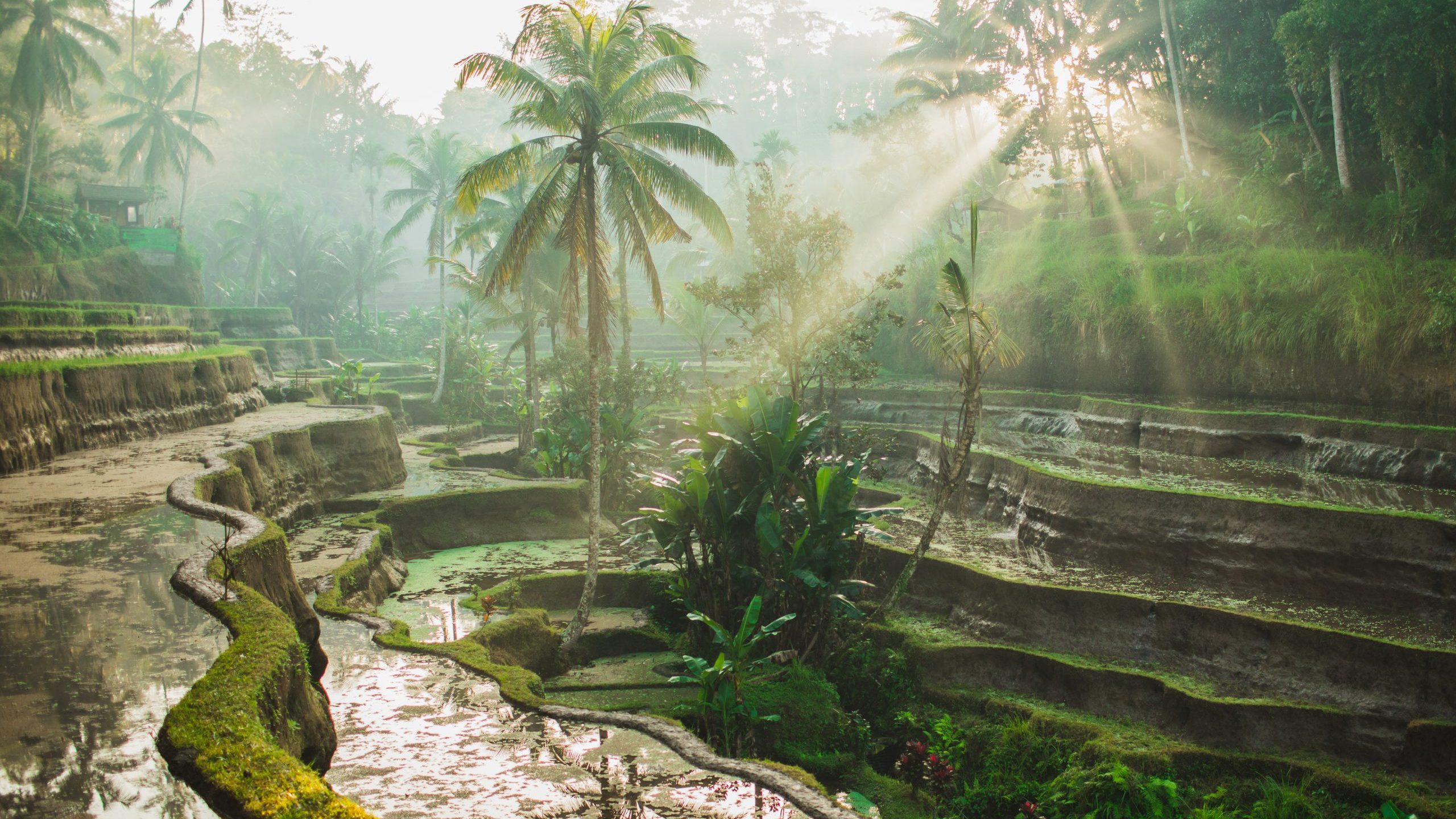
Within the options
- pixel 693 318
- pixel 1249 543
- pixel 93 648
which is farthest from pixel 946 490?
pixel 693 318

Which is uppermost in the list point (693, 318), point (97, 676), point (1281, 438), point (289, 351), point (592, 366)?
point (693, 318)

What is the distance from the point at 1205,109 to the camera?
24453 millimetres

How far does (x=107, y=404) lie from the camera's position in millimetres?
15125

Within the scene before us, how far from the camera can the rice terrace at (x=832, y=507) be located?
6.44 meters

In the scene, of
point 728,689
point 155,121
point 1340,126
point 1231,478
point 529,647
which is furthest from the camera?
point 155,121

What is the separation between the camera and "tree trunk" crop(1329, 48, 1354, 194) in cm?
A: 1625

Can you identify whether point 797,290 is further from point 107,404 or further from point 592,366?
point 107,404

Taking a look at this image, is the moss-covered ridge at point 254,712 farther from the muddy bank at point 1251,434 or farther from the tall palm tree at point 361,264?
the tall palm tree at point 361,264

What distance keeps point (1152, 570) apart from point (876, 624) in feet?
11.1

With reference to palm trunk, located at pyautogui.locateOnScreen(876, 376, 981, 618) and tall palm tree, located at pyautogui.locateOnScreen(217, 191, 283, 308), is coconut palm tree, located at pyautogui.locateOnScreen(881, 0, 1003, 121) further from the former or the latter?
tall palm tree, located at pyautogui.locateOnScreen(217, 191, 283, 308)

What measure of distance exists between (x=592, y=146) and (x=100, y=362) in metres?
10.0

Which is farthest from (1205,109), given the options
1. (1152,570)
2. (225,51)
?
(225,51)

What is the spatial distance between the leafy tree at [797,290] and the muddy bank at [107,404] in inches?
381

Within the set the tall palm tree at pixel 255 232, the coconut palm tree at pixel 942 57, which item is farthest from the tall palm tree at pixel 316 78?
the coconut palm tree at pixel 942 57
